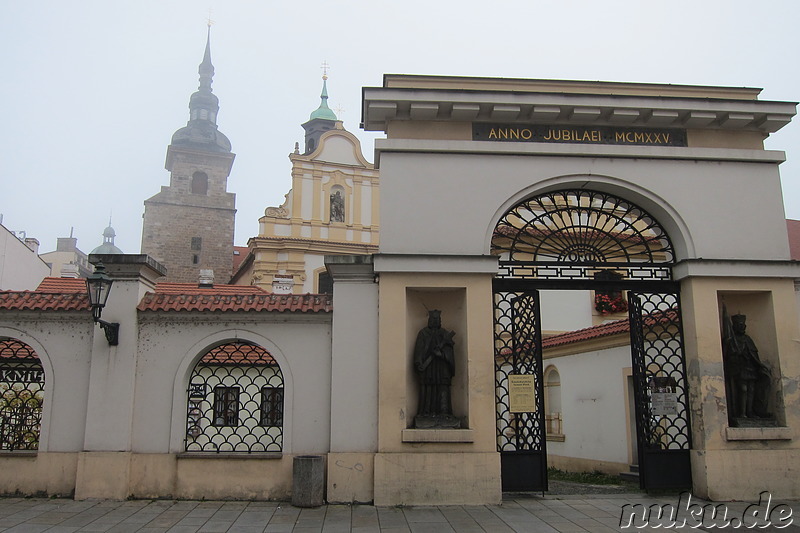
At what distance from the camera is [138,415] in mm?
10047

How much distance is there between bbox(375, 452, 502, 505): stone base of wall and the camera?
9.57 m

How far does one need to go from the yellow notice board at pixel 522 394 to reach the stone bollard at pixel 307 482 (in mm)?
3022

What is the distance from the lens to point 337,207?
93.6 ft

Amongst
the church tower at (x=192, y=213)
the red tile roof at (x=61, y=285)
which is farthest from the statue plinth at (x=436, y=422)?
the church tower at (x=192, y=213)

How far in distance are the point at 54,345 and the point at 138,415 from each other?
5.43 feet

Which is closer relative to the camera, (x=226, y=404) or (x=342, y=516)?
(x=342, y=516)

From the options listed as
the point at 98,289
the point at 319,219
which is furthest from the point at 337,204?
the point at 98,289

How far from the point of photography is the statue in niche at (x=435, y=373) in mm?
10211

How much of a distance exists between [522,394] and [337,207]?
1913 centimetres

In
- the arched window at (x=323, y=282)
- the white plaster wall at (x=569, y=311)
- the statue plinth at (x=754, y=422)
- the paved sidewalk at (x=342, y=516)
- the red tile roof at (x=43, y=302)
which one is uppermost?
the arched window at (x=323, y=282)

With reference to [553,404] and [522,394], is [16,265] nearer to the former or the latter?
[553,404]

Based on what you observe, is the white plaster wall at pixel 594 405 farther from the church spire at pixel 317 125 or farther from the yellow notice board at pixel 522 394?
the church spire at pixel 317 125

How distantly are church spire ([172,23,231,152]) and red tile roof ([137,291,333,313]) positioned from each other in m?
42.0

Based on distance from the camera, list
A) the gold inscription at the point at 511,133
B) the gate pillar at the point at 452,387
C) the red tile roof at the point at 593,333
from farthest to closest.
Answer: the red tile roof at the point at 593,333, the gold inscription at the point at 511,133, the gate pillar at the point at 452,387
